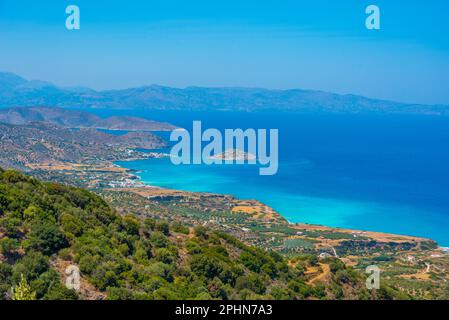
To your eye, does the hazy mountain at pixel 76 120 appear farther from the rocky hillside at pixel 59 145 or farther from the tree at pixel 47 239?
the tree at pixel 47 239

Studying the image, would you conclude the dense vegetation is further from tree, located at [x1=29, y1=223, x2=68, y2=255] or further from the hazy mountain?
the hazy mountain

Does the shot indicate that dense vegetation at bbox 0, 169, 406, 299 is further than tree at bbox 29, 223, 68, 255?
No

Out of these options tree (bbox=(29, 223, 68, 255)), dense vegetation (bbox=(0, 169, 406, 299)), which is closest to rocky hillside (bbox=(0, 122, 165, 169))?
dense vegetation (bbox=(0, 169, 406, 299))

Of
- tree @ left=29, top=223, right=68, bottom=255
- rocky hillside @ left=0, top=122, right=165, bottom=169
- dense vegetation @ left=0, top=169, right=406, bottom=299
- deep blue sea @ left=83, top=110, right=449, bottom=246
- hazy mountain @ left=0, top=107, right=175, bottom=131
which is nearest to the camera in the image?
dense vegetation @ left=0, top=169, right=406, bottom=299

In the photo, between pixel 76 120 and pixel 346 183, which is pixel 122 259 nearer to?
pixel 346 183

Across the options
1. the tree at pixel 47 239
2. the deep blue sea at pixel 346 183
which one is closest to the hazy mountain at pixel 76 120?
the deep blue sea at pixel 346 183

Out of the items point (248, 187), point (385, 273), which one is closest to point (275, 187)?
point (248, 187)

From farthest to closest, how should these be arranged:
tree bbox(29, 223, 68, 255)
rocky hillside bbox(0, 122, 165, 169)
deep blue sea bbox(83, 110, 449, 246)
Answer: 1. rocky hillside bbox(0, 122, 165, 169)
2. deep blue sea bbox(83, 110, 449, 246)
3. tree bbox(29, 223, 68, 255)
